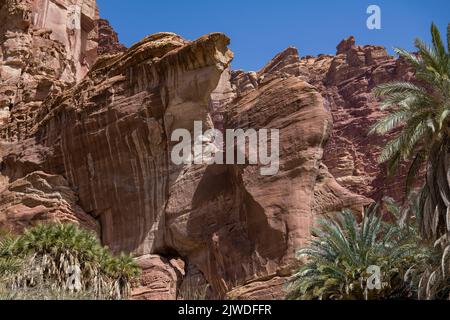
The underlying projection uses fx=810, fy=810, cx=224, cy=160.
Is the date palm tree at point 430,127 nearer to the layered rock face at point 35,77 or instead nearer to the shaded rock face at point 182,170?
the shaded rock face at point 182,170

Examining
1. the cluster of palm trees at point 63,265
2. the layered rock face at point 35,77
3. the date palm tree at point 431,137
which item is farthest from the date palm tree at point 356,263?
the layered rock face at point 35,77

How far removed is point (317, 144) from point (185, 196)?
702cm

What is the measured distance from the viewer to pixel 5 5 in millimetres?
55500

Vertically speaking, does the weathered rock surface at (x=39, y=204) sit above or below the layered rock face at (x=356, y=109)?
below

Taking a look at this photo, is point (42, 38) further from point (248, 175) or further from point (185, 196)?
point (248, 175)

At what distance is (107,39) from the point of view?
79.6 meters

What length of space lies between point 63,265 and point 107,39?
52894mm

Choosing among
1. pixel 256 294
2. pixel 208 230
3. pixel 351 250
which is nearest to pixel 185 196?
pixel 208 230

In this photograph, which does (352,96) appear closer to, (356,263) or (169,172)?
(169,172)

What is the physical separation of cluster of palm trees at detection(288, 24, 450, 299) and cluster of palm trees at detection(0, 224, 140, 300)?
290 inches

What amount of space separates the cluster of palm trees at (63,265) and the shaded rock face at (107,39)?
48.9 m

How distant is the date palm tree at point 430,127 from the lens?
2317 cm

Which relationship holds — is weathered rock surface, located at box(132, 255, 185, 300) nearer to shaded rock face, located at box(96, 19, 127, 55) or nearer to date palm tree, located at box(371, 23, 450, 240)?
date palm tree, located at box(371, 23, 450, 240)

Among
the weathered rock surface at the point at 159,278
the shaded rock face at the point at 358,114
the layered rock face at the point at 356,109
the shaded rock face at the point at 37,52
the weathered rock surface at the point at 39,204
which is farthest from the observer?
the layered rock face at the point at 356,109
